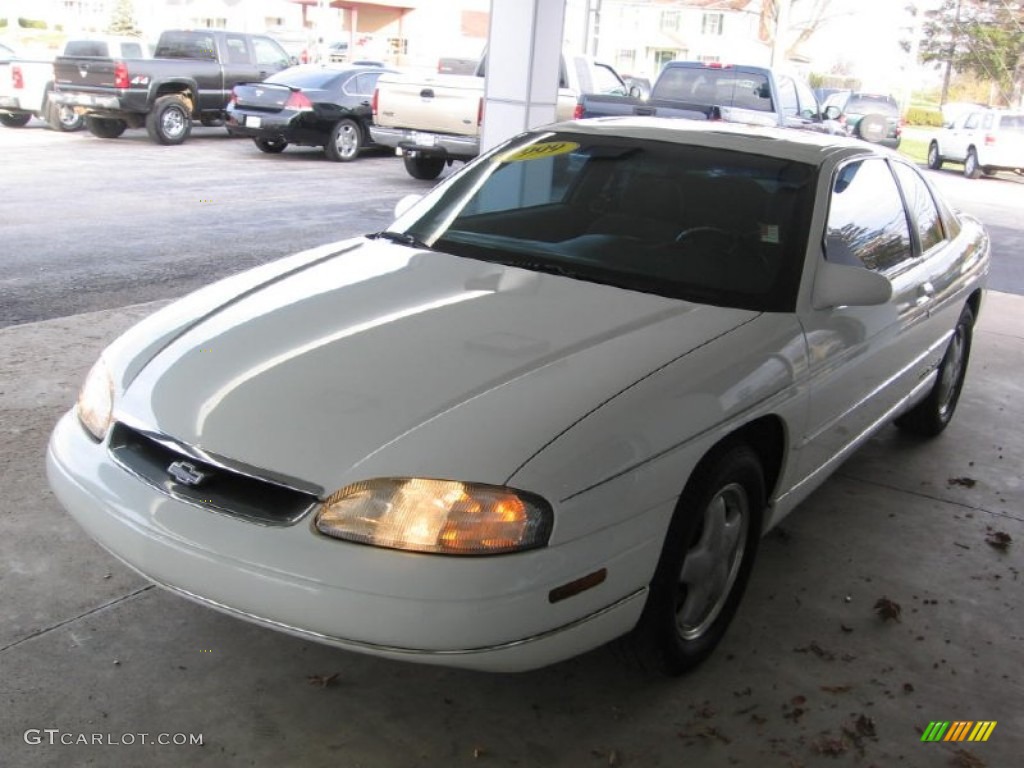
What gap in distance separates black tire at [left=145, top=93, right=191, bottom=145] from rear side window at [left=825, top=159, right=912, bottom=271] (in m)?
14.9

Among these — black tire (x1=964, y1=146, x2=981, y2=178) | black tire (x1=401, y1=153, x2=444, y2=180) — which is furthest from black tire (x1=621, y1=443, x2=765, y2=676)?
black tire (x1=964, y1=146, x2=981, y2=178)

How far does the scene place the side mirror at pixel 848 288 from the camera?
337cm

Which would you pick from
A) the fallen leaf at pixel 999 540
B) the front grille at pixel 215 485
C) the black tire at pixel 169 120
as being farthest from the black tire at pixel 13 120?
the fallen leaf at pixel 999 540

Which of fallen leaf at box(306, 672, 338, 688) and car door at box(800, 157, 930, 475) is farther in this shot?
car door at box(800, 157, 930, 475)

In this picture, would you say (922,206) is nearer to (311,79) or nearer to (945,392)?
(945,392)

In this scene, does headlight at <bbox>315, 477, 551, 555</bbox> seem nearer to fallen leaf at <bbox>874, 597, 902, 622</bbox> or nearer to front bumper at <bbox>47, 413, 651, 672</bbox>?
front bumper at <bbox>47, 413, 651, 672</bbox>

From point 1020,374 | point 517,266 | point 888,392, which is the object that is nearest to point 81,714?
point 517,266

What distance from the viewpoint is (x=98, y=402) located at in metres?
2.95

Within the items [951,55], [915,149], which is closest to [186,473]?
[915,149]

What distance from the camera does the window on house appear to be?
63938 mm

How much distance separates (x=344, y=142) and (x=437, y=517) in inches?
587

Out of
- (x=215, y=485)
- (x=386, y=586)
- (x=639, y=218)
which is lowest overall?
(x=386, y=586)

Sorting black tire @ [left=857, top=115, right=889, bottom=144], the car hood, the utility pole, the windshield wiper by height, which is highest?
the utility pole

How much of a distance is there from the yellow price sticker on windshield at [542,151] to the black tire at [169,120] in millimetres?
14187
